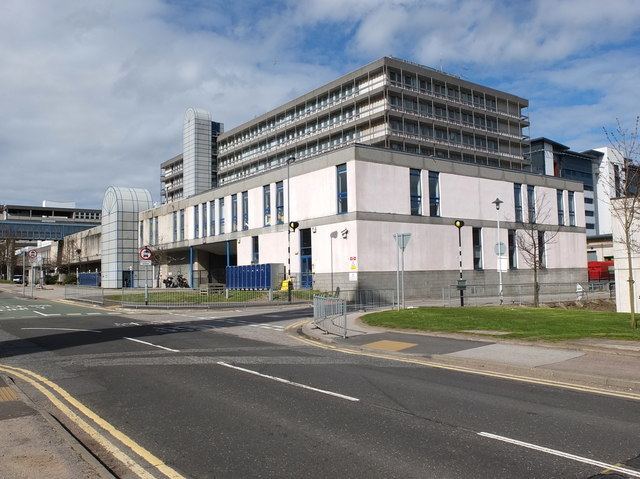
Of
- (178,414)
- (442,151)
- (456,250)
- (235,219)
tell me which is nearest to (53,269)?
(235,219)

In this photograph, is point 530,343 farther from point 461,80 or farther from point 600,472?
point 461,80

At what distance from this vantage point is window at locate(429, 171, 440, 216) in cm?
4412

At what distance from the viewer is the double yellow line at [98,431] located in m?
5.40

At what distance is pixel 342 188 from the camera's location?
41156 mm

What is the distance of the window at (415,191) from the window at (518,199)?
40.0 ft

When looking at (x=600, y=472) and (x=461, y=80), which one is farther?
(x=461, y=80)

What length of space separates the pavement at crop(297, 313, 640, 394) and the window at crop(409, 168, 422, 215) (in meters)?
27.3

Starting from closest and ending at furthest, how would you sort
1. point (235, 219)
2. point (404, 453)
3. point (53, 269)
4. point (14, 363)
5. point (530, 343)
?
1. point (404, 453)
2. point (14, 363)
3. point (530, 343)
4. point (235, 219)
5. point (53, 269)

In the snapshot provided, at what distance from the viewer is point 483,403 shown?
8.09 metres

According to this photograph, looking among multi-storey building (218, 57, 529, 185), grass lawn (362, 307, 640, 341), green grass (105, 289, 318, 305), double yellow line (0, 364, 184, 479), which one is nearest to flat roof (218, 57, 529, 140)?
multi-storey building (218, 57, 529, 185)

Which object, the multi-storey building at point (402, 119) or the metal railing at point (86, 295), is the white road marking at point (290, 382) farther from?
the multi-storey building at point (402, 119)

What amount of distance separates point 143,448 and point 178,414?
151cm

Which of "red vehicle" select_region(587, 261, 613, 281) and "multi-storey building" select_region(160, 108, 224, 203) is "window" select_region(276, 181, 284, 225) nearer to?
"red vehicle" select_region(587, 261, 613, 281)

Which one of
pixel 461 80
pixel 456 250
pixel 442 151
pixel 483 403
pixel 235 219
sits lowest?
pixel 483 403
